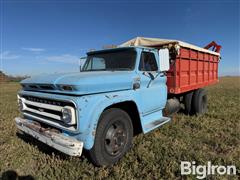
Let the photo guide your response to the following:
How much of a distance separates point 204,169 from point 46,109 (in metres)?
2.94

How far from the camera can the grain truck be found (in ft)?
8.63

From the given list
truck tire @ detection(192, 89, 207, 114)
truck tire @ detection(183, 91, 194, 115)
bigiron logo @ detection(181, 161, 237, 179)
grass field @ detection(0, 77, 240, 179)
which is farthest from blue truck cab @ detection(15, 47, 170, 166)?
truck tire @ detection(192, 89, 207, 114)

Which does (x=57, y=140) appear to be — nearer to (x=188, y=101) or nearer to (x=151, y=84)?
(x=151, y=84)

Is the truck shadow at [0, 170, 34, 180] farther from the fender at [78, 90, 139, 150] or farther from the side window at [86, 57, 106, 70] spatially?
the side window at [86, 57, 106, 70]

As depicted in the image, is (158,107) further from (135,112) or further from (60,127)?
(60,127)

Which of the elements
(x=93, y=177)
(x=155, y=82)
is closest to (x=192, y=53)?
(x=155, y=82)

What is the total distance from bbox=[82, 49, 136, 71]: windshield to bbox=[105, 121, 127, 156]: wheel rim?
1.25 metres

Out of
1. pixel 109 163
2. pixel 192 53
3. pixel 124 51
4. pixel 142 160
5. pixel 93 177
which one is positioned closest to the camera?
pixel 93 177

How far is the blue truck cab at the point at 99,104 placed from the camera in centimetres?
262

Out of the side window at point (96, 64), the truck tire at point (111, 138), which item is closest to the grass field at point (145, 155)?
the truck tire at point (111, 138)

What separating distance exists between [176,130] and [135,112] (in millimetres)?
1746

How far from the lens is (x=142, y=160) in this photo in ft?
10.8

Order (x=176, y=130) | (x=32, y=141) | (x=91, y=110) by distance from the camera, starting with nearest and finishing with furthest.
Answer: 1. (x=91, y=110)
2. (x=32, y=141)
3. (x=176, y=130)

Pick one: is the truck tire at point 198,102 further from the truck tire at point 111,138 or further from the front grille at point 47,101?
the front grille at point 47,101
